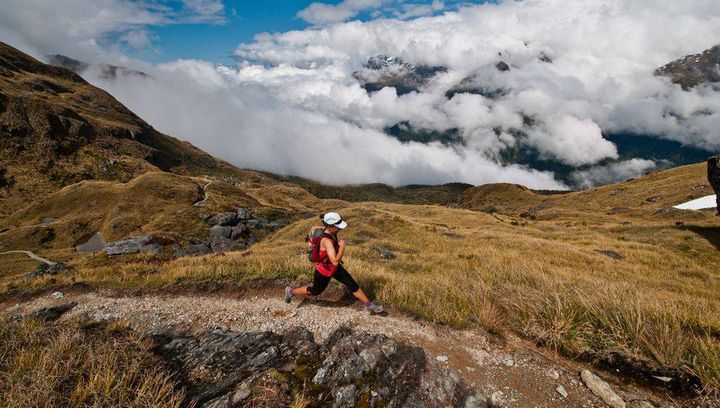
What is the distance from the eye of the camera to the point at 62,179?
Answer: 148 meters

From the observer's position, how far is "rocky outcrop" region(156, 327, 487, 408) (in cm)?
598

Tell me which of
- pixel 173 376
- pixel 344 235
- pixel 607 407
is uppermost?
pixel 607 407

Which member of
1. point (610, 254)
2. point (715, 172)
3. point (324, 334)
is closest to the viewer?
point (324, 334)

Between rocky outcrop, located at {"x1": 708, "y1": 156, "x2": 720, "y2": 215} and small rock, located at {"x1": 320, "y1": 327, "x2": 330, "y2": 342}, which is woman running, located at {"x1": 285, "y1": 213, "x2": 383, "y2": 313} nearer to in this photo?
small rock, located at {"x1": 320, "y1": 327, "x2": 330, "y2": 342}

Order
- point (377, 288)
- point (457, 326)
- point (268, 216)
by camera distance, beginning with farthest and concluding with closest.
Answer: point (268, 216) → point (377, 288) → point (457, 326)

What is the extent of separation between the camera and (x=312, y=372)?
6.89m

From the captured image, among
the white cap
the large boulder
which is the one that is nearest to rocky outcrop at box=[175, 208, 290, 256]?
the large boulder

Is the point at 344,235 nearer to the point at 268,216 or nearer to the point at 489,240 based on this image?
the point at 489,240

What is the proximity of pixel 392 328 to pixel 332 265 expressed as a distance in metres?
2.48

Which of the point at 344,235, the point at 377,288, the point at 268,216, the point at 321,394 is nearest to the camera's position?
the point at 321,394

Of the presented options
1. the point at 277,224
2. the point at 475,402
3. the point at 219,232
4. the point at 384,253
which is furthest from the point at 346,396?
the point at 277,224

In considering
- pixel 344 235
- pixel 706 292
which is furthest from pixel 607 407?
pixel 344 235

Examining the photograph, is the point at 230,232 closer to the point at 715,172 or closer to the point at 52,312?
the point at 52,312

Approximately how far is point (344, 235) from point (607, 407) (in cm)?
3230
